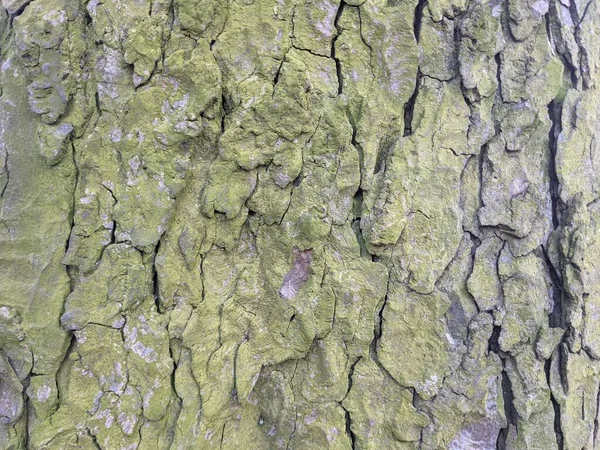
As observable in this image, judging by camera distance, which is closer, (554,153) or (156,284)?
(156,284)

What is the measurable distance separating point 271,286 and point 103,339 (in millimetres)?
456

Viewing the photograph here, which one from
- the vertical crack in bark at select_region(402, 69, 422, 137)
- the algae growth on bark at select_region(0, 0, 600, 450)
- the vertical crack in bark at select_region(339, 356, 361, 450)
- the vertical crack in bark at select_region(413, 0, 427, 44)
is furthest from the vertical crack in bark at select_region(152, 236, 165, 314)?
the vertical crack in bark at select_region(413, 0, 427, 44)

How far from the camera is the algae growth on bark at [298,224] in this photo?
3.81 ft

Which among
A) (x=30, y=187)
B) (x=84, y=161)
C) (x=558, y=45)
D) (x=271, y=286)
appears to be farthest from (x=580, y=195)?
(x=30, y=187)

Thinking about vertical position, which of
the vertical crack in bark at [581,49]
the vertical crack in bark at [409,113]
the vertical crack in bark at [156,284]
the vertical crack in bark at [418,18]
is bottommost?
the vertical crack in bark at [156,284]

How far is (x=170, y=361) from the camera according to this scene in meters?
1.19

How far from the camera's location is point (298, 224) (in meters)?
1.24

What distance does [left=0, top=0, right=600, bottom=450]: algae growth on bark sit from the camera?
116 centimetres

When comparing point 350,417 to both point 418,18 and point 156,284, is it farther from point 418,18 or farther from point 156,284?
point 418,18

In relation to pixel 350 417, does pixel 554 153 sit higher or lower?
higher

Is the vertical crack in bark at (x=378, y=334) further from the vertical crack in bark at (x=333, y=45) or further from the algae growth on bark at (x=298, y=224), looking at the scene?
the vertical crack in bark at (x=333, y=45)

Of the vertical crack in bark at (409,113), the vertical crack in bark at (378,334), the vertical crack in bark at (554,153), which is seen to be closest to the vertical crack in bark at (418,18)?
the vertical crack in bark at (409,113)

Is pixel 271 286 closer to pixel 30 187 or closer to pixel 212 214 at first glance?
pixel 212 214

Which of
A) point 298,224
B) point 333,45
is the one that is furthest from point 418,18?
point 298,224
